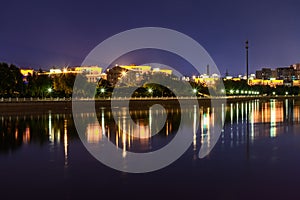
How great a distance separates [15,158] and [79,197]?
5049 mm

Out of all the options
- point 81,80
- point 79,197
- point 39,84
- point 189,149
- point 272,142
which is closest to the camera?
point 79,197

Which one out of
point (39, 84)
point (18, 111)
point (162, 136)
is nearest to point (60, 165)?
point (162, 136)

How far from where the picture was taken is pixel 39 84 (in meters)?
48.8

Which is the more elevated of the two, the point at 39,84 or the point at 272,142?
the point at 39,84

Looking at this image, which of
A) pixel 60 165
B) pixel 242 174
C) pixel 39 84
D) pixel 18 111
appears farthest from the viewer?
pixel 39 84

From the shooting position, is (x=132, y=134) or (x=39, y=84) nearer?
(x=132, y=134)

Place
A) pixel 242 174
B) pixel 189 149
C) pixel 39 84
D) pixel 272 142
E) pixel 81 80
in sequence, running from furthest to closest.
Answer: pixel 81 80
pixel 39 84
pixel 272 142
pixel 189 149
pixel 242 174

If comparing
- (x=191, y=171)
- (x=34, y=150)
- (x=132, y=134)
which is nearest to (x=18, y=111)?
(x=132, y=134)

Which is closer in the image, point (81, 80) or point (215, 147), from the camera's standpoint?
point (215, 147)

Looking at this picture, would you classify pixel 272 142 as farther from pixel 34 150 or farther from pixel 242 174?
pixel 34 150

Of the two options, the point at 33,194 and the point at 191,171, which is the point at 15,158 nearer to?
the point at 33,194

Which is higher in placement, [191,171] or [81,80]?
[81,80]

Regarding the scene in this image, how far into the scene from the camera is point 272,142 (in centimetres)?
1461

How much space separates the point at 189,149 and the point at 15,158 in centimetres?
538
